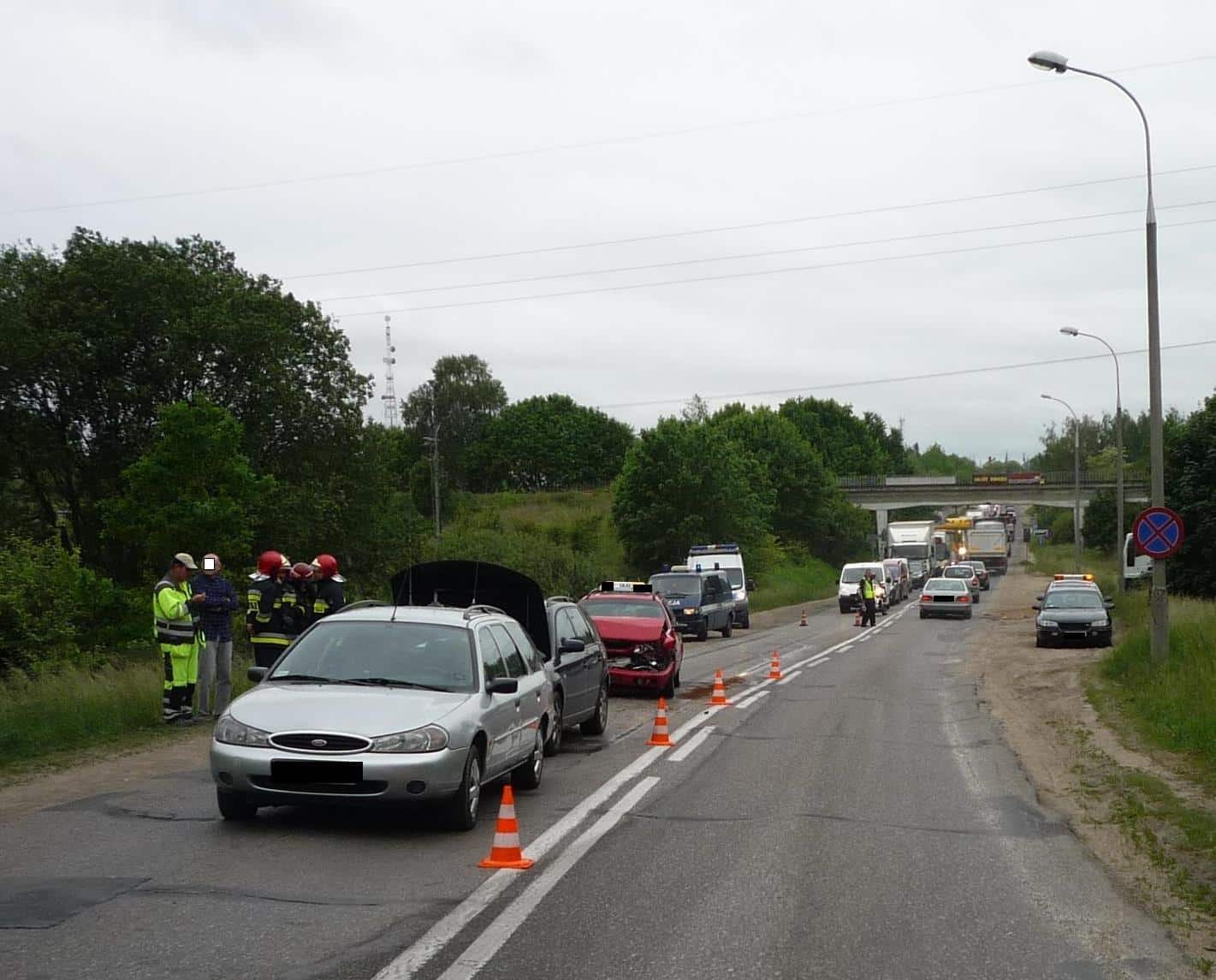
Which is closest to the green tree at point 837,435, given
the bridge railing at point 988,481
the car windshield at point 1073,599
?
the bridge railing at point 988,481

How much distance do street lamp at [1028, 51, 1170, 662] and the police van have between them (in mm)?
16780

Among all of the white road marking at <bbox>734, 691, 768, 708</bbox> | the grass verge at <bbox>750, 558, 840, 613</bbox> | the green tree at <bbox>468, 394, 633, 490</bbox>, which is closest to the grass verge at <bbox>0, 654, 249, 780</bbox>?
the white road marking at <bbox>734, 691, 768, 708</bbox>

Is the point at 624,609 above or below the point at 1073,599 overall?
above

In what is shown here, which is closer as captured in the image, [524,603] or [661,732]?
[524,603]

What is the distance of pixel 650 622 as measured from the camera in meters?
20.4

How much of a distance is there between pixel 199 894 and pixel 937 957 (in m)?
3.71

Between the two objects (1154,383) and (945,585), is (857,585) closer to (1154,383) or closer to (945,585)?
(945,585)

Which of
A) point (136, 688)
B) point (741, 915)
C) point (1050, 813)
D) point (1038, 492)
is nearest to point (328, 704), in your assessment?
point (741, 915)

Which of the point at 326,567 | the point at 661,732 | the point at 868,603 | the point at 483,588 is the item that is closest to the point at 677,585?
the point at 868,603

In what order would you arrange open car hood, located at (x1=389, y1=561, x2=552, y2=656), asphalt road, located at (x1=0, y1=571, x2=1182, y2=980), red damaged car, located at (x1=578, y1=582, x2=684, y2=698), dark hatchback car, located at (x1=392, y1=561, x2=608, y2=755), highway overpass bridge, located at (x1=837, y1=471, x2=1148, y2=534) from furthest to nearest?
1. highway overpass bridge, located at (x1=837, y1=471, x2=1148, y2=534)
2. red damaged car, located at (x1=578, y1=582, x2=684, y2=698)
3. open car hood, located at (x1=389, y1=561, x2=552, y2=656)
4. dark hatchback car, located at (x1=392, y1=561, x2=608, y2=755)
5. asphalt road, located at (x1=0, y1=571, x2=1182, y2=980)

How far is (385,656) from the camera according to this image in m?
9.90

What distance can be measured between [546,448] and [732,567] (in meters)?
67.1

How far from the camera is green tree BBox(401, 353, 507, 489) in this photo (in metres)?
110

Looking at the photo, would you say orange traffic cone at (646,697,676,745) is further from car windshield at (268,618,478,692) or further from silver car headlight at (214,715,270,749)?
silver car headlight at (214,715,270,749)
